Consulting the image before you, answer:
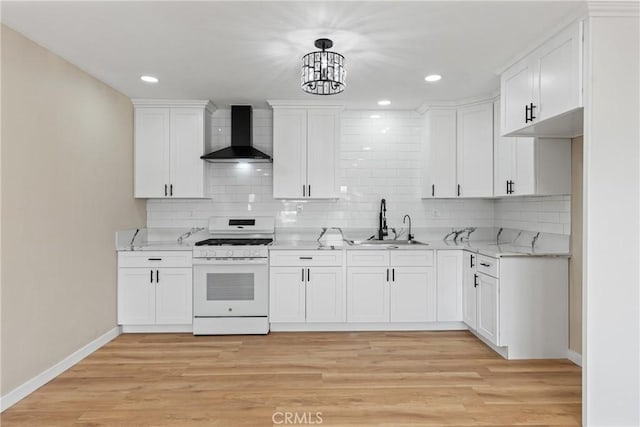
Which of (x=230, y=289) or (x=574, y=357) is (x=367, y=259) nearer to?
(x=230, y=289)

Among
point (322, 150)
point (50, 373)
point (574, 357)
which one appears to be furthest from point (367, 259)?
point (50, 373)

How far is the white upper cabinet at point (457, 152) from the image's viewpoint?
14.1 ft

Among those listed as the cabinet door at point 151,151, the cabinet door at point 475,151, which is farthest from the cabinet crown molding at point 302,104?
the cabinet door at point 475,151

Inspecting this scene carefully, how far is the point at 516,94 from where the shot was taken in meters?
3.14

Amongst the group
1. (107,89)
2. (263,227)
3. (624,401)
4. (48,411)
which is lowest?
(48,411)

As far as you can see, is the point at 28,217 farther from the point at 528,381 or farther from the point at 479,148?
the point at 479,148

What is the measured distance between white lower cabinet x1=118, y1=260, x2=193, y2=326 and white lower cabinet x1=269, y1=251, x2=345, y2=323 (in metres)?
0.94

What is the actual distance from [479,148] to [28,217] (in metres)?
4.18

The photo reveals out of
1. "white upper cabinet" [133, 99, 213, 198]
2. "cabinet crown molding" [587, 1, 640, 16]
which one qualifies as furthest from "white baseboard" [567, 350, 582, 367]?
"white upper cabinet" [133, 99, 213, 198]

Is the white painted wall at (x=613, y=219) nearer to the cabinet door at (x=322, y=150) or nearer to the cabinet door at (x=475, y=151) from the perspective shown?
the cabinet door at (x=475, y=151)

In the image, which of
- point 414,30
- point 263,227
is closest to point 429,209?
point 263,227

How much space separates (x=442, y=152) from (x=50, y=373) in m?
4.23

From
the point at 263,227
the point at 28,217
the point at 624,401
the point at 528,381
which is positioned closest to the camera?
the point at 624,401

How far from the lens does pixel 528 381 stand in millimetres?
3008
